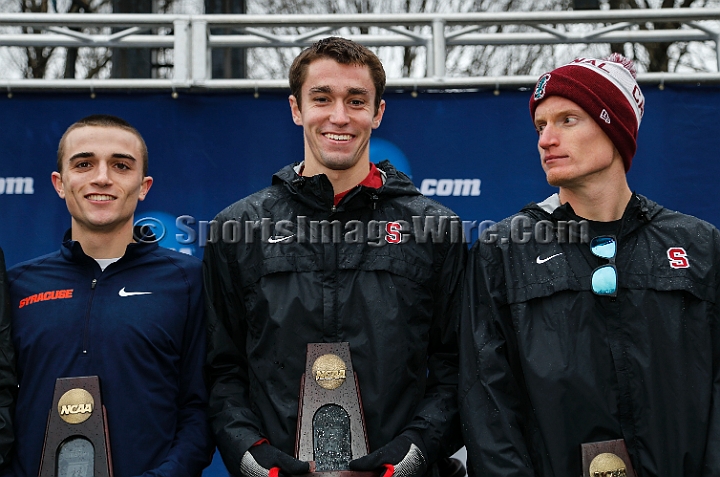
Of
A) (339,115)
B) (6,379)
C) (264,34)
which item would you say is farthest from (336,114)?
(264,34)

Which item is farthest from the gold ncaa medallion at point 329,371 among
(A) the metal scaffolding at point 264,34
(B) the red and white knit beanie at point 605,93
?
(A) the metal scaffolding at point 264,34

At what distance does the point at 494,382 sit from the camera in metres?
2.38

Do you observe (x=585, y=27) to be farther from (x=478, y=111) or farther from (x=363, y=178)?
(x=363, y=178)

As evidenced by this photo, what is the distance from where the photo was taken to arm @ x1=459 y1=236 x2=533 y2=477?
7.51 feet

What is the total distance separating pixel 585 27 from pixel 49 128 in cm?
802

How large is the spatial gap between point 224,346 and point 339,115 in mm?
971

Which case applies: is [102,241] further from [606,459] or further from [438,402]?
[606,459]

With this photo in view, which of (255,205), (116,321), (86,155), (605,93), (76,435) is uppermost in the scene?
(605,93)

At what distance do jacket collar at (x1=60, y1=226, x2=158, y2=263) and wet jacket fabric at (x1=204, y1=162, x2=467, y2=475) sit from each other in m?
0.26

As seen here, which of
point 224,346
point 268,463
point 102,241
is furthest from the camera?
point 102,241

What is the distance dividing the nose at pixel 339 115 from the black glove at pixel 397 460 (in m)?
1.16

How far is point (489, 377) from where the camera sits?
239 cm

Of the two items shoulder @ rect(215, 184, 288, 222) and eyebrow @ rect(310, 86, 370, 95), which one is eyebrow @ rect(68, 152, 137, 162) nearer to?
shoulder @ rect(215, 184, 288, 222)

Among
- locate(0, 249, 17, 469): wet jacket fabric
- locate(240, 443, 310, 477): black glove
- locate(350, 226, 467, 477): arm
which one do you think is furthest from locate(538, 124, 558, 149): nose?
locate(0, 249, 17, 469): wet jacket fabric
